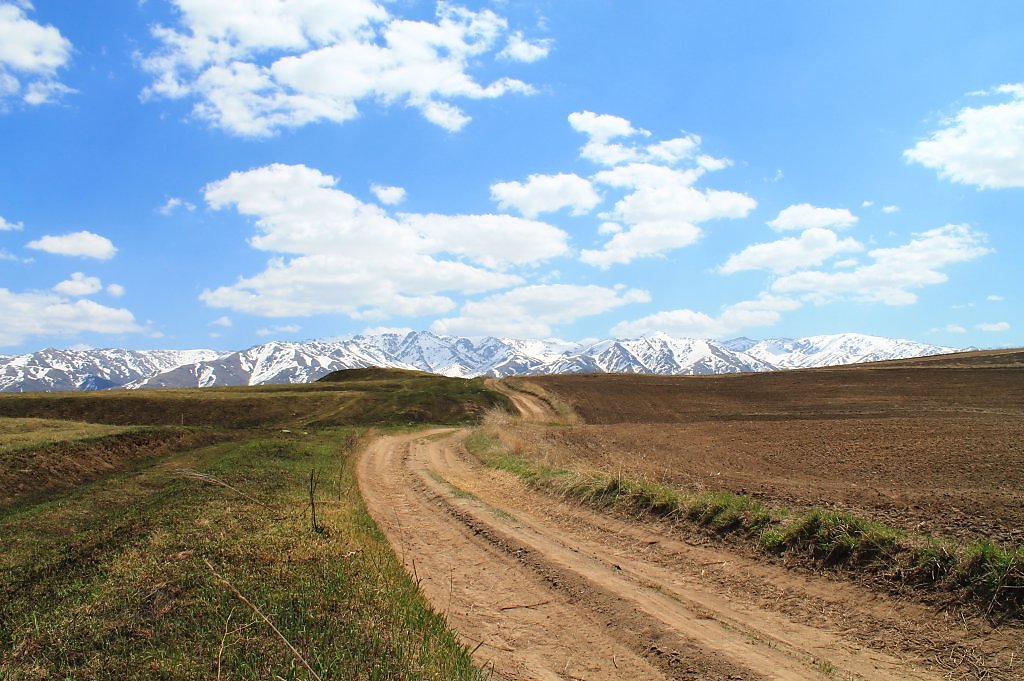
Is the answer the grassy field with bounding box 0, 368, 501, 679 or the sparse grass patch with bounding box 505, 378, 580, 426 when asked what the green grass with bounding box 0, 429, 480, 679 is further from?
the sparse grass patch with bounding box 505, 378, 580, 426

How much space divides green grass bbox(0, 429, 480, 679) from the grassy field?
26mm

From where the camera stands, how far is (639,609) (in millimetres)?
9250

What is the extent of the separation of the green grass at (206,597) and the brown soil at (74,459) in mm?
8661

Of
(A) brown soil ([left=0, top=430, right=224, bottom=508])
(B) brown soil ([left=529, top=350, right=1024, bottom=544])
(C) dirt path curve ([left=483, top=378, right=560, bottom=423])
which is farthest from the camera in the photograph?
(C) dirt path curve ([left=483, top=378, right=560, bottom=423])

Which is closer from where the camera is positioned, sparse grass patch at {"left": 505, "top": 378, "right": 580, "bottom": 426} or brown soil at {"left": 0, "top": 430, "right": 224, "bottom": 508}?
brown soil at {"left": 0, "top": 430, "right": 224, "bottom": 508}

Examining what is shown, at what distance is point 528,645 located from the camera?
8383 millimetres

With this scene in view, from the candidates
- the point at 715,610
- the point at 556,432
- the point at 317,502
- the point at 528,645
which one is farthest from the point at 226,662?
the point at 556,432

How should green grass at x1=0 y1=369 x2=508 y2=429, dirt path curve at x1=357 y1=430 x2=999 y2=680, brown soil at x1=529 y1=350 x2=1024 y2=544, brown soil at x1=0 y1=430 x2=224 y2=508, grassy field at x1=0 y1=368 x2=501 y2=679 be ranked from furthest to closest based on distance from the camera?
green grass at x1=0 y1=369 x2=508 y2=429 < brown soil at x1=0 y1=430 x2=224 y2=508 < brown soil at x1=529 y1=350 x2=1024 y2=544 < dirt path curve at x1=357 y1=430 x2=999 y2=680 < grassy field at x1=0 y1=368 x2=501 y2=679

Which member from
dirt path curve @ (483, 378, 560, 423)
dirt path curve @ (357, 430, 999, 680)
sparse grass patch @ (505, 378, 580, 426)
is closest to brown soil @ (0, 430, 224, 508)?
dirt path curve @ (357, 430, 999, 680)

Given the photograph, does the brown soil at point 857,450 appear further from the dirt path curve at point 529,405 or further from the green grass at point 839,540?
the dirt path curve at point 529,405

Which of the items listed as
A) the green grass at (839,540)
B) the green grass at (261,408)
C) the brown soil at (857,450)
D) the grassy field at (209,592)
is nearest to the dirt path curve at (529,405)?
the green grass at (261,408)

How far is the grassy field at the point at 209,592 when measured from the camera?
616 centimetres

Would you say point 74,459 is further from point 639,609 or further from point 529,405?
point 529,405

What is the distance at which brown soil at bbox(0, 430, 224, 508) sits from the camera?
21.9 metres
